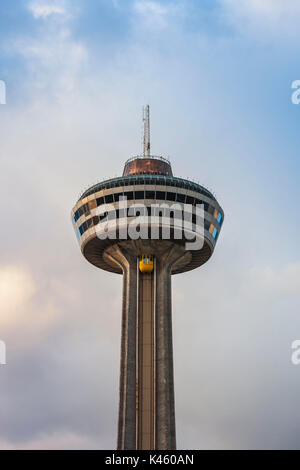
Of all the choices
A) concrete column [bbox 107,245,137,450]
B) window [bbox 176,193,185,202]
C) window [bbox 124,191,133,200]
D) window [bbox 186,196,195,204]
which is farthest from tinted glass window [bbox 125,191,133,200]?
window [bbox 186,196,195,204]

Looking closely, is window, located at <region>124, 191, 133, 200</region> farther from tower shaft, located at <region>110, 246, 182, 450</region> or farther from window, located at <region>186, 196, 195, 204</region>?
window, located at <region>186, 196, 195, 204</region>

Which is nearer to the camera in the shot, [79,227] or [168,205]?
[168,205]

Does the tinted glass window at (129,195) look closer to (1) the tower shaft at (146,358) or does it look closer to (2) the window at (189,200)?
(1) the tower shaft at (146,358)

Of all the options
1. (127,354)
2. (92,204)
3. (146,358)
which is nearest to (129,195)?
(92,204)

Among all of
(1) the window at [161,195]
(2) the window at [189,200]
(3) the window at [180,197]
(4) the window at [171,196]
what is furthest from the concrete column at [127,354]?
(2) the window at [189,200]
